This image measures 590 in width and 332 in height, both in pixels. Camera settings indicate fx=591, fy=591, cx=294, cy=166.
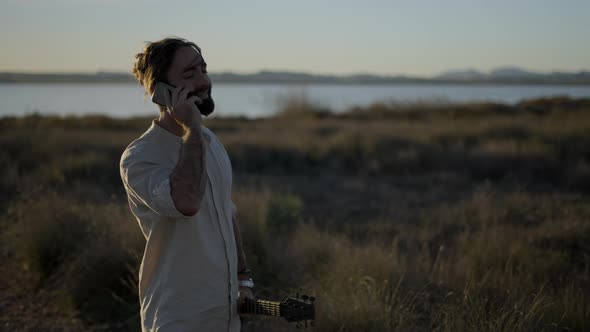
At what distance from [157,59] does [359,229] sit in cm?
656

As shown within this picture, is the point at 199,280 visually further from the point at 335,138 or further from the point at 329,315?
the point at 335,138

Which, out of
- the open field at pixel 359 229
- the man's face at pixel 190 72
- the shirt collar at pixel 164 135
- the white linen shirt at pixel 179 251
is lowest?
the open field at pixel 359 229

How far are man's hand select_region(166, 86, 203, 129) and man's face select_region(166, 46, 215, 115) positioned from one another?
0.25 feet

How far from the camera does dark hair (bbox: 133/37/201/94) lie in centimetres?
232

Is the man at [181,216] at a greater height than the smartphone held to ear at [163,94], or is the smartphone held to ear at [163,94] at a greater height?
the smartphone held to ear at [163,94]

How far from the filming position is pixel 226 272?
2367 mm

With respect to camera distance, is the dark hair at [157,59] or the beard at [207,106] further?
the beard at [207,106]

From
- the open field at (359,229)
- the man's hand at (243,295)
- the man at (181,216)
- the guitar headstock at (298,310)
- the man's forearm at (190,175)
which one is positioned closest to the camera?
the man's forearm at (190,175)

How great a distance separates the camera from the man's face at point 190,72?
91.7 inches

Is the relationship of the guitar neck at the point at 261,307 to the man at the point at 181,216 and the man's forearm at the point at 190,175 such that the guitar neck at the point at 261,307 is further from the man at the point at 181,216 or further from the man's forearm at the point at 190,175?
the man's forearm at the point at 190,175

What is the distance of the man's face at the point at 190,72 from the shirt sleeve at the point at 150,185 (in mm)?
343

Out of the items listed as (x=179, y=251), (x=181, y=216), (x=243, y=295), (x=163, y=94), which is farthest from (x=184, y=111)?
(x=243, y=295)

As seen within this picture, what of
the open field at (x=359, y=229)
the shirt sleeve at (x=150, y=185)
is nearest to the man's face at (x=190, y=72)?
the shirt sleeve at (x=150, y=185)

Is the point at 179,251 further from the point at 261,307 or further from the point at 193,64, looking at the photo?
the point at 193,64
